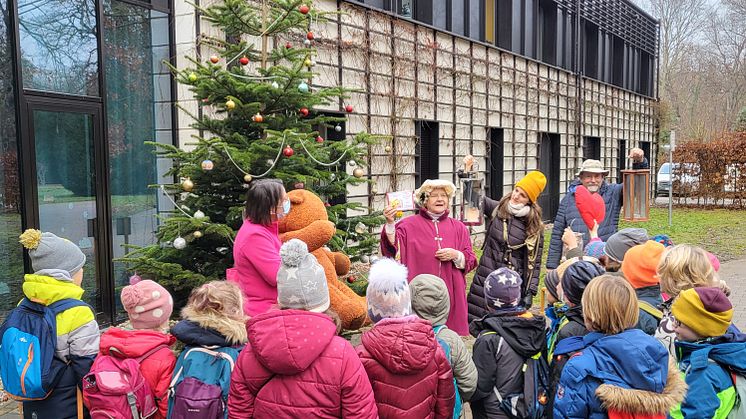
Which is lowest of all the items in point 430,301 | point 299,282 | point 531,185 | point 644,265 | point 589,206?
point 430,301

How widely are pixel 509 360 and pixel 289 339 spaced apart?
132 cm

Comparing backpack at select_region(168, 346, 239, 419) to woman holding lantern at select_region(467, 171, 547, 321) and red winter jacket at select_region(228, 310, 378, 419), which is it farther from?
woman holding lantern at select_region(467, 171, 547, 321)

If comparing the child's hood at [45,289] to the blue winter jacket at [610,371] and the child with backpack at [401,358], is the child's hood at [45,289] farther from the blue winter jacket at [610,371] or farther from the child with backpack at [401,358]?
the blue winter jacket at [610,371]

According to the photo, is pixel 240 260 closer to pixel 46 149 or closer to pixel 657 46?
pixel 46 149

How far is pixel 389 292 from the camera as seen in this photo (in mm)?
2996

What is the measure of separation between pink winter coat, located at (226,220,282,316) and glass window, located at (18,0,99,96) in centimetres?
404

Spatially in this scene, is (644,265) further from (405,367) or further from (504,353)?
(405,367)

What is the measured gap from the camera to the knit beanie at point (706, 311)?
3.06 metres

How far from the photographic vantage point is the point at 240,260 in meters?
3.93

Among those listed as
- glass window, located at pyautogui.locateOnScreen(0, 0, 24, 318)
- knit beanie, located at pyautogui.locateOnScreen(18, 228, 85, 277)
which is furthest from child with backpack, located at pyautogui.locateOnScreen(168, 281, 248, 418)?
glass window, located at pyautogui.locateOnScreen(0, 0, 24, 318)

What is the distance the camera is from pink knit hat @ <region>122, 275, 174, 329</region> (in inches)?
125

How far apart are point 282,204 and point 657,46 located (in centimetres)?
3106

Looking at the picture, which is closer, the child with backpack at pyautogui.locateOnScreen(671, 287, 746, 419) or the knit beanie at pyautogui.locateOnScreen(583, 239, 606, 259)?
the child with backpack at pyautogui.locateOnScreen(671, 287, 746, 419)

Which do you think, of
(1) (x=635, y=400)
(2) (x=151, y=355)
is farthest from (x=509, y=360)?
(2) (x=151, y=355)
